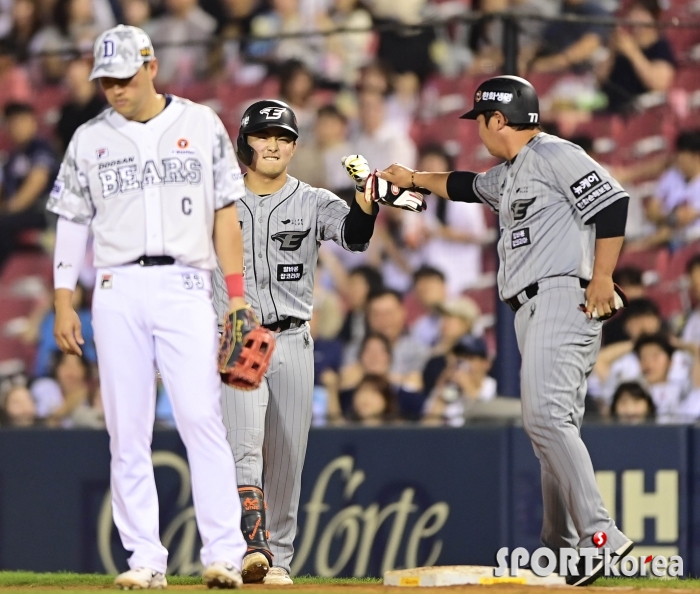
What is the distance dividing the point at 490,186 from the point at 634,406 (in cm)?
265

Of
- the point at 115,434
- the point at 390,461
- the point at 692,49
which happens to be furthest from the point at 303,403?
the point at 692,49

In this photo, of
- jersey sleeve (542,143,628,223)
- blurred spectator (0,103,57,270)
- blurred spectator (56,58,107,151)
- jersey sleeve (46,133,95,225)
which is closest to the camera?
jersey sleeve (46,133,95,225)

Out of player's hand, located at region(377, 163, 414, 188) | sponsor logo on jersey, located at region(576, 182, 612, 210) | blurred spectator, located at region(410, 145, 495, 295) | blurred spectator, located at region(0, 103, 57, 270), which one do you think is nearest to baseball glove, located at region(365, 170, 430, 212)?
player's hand, located at region(377, 163, 414, 188)

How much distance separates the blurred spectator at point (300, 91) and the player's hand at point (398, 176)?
3.03 meters

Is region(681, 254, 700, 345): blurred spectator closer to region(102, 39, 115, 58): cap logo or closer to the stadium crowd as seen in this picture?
the stadium crowd

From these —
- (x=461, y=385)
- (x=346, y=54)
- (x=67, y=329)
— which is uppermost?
(x=346, y=54)

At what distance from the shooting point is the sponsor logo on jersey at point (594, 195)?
584cm

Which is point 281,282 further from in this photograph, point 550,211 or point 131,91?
point 131,91

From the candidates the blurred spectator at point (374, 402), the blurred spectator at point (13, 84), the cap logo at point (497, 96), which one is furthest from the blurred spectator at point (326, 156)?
the cap logo at point (497, 96)

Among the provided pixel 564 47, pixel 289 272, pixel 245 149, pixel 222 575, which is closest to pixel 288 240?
pixel 289 272

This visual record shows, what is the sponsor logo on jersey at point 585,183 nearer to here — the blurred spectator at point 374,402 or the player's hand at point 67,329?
the player's hand at point 67,329

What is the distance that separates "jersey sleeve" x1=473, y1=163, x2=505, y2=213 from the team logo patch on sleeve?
92 cm

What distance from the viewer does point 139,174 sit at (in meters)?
5.21

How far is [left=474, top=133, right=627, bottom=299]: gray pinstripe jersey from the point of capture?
5.89m
